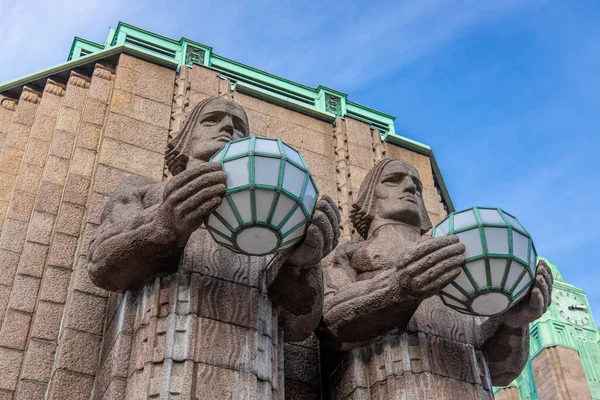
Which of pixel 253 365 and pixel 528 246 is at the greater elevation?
pixel 528 246

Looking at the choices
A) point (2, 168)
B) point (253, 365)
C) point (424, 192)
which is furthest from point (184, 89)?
point (253, 365)

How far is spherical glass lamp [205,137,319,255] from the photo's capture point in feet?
16.2

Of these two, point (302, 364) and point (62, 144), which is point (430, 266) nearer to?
point (302, 364)

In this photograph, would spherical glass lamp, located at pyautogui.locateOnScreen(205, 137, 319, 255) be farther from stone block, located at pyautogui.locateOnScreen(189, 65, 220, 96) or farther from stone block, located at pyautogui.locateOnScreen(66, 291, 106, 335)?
stone block, located at pyautogui.locateOnScreen(189, 65, 220, 96)

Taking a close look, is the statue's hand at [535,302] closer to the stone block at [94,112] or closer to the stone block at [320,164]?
the stone block at [320,164]

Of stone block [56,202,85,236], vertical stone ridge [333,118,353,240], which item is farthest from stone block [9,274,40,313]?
vertical stone ridge [333,118,353,240]

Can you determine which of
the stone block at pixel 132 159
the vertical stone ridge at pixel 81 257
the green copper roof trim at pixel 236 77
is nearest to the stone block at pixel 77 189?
the vertical stone ridge at pixel 81 257

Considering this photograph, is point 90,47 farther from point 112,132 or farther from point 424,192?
point 424,192

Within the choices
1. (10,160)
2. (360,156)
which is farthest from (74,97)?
(360,156)

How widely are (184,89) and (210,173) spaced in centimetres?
405

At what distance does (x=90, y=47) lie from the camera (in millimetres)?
9328

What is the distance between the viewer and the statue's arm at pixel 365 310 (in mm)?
5953

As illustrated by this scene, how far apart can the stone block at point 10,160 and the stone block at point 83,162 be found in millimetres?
566

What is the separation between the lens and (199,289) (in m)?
5.52
